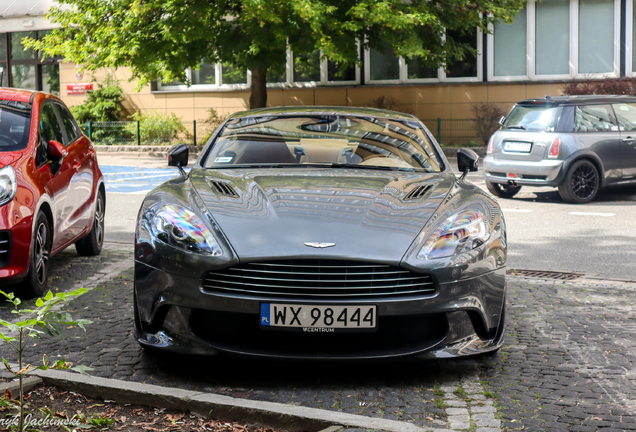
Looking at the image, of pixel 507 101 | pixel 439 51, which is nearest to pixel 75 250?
pixel 439 51

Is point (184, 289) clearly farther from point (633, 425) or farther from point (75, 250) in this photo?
point (75, 250)

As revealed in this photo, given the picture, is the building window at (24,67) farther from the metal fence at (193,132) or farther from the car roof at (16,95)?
the car roof at (16,95)

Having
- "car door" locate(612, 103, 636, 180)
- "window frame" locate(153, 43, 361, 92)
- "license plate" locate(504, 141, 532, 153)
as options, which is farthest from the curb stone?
"window frame" locate(153, 43, 361, 92)

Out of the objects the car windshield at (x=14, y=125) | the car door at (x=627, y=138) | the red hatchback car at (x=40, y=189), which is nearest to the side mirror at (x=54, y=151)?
the red hatchback car at (x=40, y=189)

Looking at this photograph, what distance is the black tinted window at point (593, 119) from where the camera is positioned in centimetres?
1301

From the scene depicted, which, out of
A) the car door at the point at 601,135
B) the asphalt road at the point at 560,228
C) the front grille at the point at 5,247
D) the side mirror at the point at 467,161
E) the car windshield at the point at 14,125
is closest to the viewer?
the front grille at the point at 5,247

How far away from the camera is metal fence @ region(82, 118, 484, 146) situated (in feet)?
79.1

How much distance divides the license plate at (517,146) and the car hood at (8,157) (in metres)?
8.84

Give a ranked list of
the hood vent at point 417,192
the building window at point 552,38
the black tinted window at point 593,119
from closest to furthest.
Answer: the hood vent at point 417,192
the black tinted window at point 593,119
the building window at point 552,38

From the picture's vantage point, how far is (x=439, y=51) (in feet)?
72.4

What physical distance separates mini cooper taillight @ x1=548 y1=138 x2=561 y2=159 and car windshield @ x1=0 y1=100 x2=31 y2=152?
8.55 m

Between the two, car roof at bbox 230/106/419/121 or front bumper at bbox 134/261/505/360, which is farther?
car roof at bbox 230/106/419/121

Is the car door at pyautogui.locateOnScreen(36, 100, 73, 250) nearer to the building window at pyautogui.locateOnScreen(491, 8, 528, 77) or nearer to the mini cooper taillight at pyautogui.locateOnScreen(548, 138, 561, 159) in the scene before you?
the mini cooper taillight at pyautogui.locateOnScreen(548, 138, 561, 159)

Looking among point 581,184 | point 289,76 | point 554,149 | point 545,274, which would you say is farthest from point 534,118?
point 289,76
